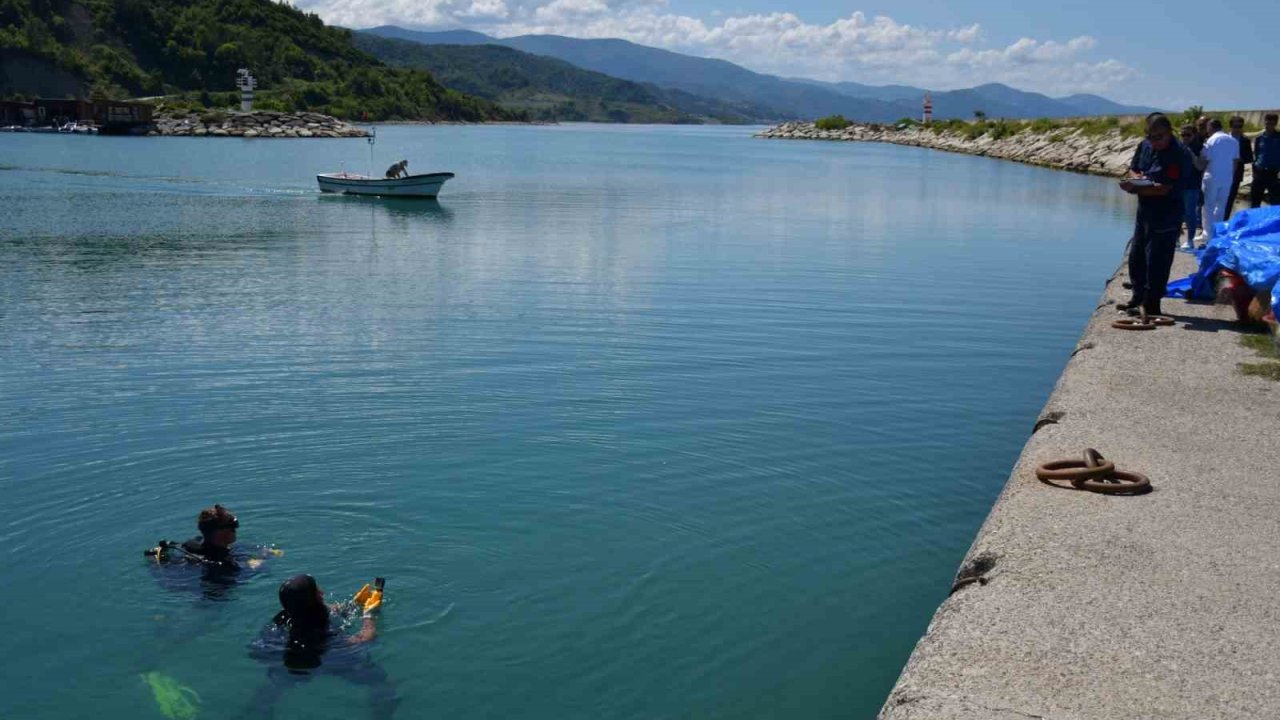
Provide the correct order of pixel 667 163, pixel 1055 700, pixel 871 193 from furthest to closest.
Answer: pixel 667 163 → pixel 871 193 → pixel 1055 700

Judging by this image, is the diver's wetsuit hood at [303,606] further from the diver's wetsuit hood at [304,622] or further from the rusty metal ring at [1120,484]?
the rusty metal ring at [1120,484]

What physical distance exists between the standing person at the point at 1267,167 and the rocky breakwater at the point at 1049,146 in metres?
38.9

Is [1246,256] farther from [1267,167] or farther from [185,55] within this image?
[185,55]

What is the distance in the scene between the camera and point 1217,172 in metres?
19.5

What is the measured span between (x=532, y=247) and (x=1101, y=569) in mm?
22725

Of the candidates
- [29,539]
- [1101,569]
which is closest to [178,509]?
[29,539]

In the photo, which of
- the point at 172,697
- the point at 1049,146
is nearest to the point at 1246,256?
the point at 172,697

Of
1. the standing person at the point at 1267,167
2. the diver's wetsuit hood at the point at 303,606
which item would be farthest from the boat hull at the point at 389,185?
the diver's wetsuit hood at the point at 303,606

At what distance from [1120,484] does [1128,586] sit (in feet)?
5.82

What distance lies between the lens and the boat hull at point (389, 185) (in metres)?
42.4

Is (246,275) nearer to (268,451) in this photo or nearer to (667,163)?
(268,451)

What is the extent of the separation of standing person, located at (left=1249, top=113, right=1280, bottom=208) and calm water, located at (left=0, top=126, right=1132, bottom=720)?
136 inches

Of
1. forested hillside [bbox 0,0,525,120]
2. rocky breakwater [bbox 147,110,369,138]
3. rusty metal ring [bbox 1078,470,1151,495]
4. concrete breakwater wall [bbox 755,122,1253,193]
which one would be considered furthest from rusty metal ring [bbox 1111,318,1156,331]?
forested hillside [bbox 0,0,525,120]

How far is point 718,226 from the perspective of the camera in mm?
34250
